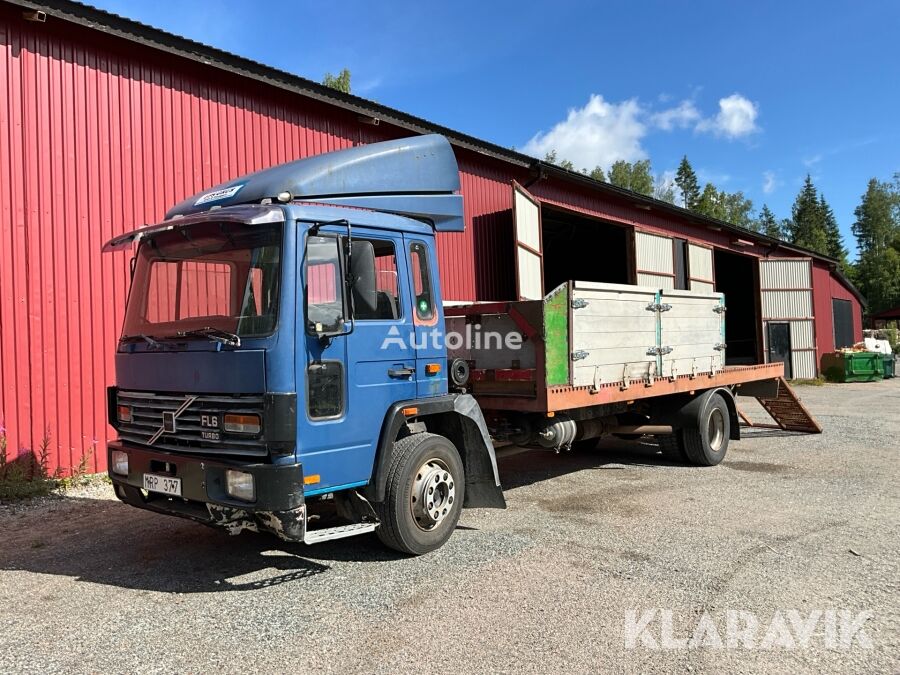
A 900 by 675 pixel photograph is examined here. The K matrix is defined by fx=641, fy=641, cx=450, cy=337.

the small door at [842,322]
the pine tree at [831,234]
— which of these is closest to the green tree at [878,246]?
the pine tree at [831,234]

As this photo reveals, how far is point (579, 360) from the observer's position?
6094 millimetres

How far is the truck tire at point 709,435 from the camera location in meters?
8.13

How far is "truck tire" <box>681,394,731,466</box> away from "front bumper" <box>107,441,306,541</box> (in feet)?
19.0

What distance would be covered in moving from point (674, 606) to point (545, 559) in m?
1.09

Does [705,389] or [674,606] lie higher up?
[705,389]

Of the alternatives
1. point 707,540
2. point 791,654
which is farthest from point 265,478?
point 707,540

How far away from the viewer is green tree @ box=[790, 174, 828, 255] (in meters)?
76.4

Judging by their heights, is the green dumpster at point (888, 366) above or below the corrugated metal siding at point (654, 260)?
below

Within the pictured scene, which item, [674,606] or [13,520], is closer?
[674,606]

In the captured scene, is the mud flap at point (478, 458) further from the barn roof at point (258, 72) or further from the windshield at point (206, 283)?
the barn roof at point (258, 72)

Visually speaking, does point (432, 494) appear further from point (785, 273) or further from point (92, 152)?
point (785, 273)

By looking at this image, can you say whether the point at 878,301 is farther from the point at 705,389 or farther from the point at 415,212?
the point at 415,212

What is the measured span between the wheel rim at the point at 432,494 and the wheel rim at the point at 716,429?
4.88 meters

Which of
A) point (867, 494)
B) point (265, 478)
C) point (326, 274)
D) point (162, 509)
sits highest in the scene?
point (326, 274)
